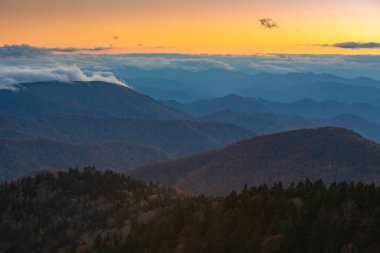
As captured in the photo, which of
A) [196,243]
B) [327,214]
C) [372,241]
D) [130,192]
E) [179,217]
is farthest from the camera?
[130,192]

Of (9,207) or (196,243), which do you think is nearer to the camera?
(196,243)

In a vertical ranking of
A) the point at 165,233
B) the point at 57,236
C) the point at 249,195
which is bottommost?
the point at 57,236

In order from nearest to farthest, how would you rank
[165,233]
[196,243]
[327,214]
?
[327,214] < [196,243] < [165,233]

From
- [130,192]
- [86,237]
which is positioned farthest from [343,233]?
[130,192]

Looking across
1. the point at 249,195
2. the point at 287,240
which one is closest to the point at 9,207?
the point at 249,195

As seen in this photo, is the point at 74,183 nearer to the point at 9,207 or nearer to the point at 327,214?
the point at 9,207

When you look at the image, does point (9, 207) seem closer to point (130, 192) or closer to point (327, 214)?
point (130, 192)

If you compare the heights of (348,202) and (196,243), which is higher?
(348,202)
